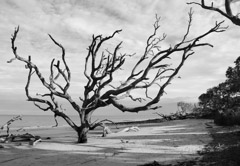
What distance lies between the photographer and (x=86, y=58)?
1412cm

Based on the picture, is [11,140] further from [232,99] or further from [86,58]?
[232,99]

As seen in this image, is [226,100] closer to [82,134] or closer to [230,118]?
[230,118]

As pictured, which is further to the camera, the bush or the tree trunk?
the bush

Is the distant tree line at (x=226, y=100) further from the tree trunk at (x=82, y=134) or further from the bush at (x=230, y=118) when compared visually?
the tree trunk at (x=82, y=134)

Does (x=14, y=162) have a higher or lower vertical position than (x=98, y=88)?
lower

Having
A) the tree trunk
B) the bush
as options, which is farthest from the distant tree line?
the tree trunk

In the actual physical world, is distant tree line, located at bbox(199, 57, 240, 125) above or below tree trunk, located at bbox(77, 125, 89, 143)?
above

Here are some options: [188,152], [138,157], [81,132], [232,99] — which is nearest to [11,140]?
[81,132]

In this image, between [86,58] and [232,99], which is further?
[232,99]

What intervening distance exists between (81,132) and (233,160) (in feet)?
28.4

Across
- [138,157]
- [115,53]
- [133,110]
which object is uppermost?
[115,53]

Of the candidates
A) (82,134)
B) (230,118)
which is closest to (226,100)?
(230,118)

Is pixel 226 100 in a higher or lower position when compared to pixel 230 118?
higher

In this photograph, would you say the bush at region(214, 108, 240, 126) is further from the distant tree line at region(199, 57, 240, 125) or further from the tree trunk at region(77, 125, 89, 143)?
the tree trunk at region(77, 125, 89, 143)
